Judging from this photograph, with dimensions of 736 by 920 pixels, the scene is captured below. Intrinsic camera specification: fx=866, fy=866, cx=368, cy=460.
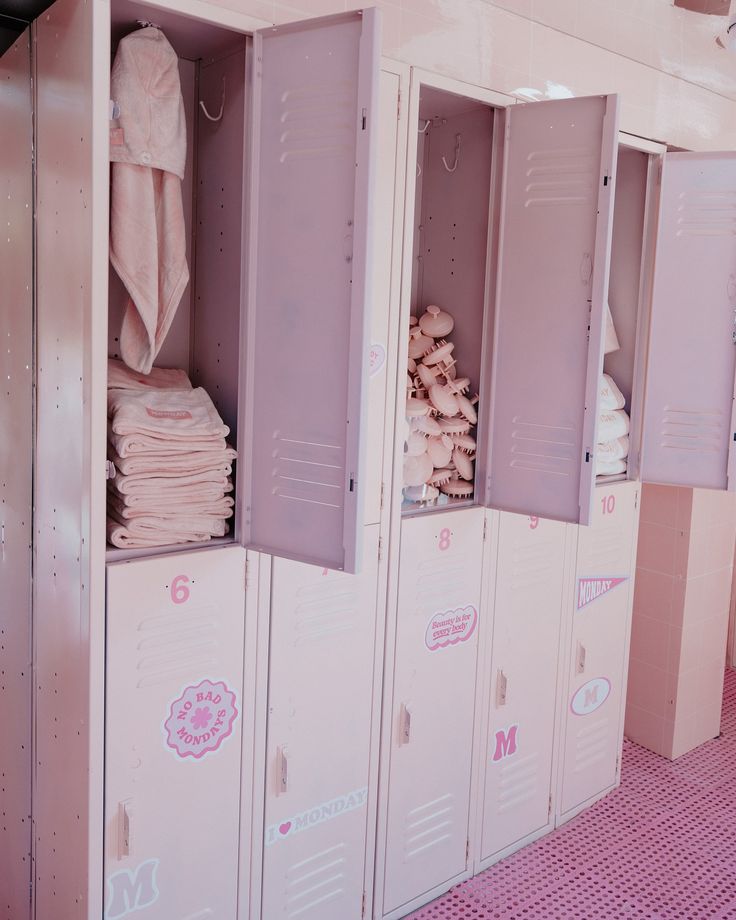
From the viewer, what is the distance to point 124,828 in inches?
82.7

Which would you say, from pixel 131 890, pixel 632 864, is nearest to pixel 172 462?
pixel 131 890

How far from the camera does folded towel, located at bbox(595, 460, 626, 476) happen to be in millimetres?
3333

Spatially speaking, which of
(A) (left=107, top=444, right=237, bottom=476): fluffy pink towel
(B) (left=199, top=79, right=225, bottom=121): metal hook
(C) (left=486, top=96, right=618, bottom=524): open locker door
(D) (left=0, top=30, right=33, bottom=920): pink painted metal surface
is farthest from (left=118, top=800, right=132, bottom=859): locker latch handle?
(B) (left=199, top=79, right=225, bottom=121): metal hook

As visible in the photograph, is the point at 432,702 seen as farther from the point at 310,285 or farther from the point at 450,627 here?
the point at 310,285

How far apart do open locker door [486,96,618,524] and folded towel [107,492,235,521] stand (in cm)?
99

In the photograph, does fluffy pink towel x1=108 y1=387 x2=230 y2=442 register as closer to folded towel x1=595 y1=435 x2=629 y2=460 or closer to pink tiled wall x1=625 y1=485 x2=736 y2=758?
folded towel x1=595 y1=435 x2=629 y2=460

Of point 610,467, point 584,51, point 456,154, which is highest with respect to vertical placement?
point 584,51

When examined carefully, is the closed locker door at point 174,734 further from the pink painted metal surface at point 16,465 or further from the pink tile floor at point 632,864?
the pink tile floor at point 632,864

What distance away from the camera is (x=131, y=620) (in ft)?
6.79

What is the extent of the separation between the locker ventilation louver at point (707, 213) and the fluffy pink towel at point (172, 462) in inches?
80.1

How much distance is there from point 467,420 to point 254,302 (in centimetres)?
98

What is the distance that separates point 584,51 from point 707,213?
77cm

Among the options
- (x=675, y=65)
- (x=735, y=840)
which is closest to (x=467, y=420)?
(x=675, y=65)

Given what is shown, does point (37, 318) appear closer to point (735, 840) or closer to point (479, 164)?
point (479, 164)
